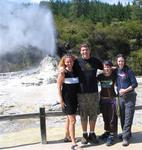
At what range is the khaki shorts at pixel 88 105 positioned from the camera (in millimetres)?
7199

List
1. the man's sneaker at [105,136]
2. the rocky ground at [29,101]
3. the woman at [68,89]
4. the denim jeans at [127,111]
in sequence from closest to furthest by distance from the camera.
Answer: the woman at [68,89] → the denim jeans at [127,111] → the man's sneaker at [105,136] → the rocky ground at [29,101]

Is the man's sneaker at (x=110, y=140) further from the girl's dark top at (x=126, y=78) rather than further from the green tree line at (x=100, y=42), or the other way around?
the green tree line at (x=100, y=42)

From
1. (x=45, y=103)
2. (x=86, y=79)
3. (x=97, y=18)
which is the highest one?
(x=97, y=18)

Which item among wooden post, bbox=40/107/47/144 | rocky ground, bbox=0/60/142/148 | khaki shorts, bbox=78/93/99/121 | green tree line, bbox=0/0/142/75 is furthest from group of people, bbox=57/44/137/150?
green tree line, bbox=0/0/142/75

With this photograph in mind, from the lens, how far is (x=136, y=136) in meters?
7.84

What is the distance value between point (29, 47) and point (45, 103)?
3314 cm

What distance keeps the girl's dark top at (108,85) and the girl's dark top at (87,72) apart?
205 mm


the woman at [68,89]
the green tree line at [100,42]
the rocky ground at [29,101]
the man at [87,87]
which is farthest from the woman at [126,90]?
the green tree line at [100,42]

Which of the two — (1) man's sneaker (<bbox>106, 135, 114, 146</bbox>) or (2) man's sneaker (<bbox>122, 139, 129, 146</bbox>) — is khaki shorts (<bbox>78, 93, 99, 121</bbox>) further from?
(2) man's sneaker (<bbox>122, 139, 129, 146</bbox>)

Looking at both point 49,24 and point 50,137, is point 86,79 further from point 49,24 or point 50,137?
point 49,24

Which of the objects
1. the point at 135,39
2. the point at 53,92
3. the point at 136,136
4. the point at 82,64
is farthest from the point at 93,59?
the point at 135,39

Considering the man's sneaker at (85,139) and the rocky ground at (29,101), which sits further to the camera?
the rocky ground at (29,101)

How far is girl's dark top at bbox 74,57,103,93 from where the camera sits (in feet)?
23.3

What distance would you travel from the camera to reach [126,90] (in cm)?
719
